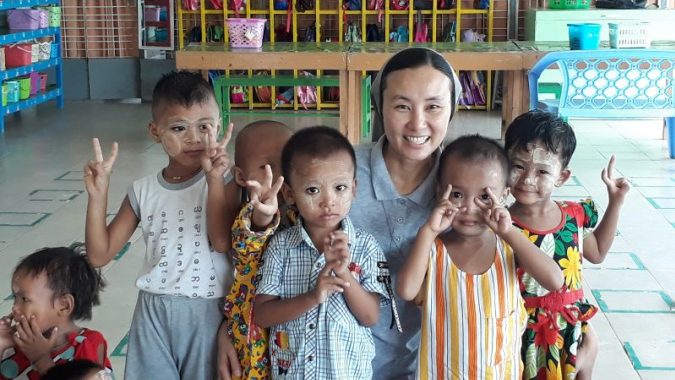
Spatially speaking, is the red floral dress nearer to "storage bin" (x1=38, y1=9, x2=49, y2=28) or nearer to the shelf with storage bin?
the shelf with storage bin

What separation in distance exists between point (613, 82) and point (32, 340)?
440 centimetres

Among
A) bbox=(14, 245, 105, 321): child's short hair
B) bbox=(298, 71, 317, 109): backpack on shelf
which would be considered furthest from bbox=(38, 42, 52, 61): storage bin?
bbox=(14, 245, 105, 321): child's short hair

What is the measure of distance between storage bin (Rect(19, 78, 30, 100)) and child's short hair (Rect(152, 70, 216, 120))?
6.00m

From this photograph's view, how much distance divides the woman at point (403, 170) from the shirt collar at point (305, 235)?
13cm

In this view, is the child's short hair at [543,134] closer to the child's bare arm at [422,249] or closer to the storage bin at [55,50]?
the child's bare arm at [422,249]

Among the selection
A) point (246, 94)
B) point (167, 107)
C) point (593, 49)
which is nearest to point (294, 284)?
point (167, 107)

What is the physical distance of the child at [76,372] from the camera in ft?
5.14

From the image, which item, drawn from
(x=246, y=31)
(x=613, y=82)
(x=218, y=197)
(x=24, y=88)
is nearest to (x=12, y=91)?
(x=24, y=88)

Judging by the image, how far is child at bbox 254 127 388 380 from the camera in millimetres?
1660

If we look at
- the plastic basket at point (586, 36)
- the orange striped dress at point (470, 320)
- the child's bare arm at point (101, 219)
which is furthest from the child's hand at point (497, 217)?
the plastic basket at point (586, 36)

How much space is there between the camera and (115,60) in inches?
345

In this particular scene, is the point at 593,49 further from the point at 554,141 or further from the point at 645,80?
the point at 554,141

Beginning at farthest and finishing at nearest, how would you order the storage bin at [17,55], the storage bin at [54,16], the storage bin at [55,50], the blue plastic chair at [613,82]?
the storage bin at [55,50], the storage bin at [54,16], the storage bin at [17,55], the blue plastic chair at [613,82]

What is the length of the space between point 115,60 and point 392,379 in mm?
7520
